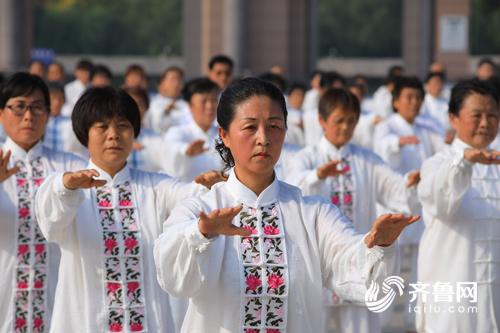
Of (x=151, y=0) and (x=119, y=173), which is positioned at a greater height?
(x=151, y=0)

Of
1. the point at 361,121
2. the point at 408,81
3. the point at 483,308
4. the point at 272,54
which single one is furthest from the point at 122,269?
the point at 272,54

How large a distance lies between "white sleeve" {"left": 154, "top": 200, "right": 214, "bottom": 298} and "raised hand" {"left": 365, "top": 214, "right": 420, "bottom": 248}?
0.52m

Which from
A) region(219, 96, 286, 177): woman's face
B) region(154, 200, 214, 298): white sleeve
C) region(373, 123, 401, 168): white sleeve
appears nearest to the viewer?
region(154, 200, 214, 298): white sleeve

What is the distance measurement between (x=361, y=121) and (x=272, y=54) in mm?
10159

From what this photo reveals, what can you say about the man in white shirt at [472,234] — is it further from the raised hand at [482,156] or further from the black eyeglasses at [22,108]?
the black eyeglasses at [22,108]

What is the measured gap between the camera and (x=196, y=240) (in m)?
4.03

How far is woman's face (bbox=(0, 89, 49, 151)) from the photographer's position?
254 inches

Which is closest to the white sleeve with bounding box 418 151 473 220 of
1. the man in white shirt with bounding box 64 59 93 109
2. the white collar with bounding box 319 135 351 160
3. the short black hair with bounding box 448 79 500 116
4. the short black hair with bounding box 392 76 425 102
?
the short black hair with bounding box 448 79 500 116

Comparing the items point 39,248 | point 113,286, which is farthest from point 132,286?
point 39,248

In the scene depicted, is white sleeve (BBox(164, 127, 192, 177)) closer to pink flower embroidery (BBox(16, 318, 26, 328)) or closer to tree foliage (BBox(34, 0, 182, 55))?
pink flower embroidery (BBox(16, 318, 26, 328))

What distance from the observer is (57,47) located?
2517cm

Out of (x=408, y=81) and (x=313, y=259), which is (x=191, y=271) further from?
(x=408, y=81)

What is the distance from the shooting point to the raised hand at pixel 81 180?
4996 mm

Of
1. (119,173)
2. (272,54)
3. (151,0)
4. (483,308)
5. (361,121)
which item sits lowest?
(483,308)
